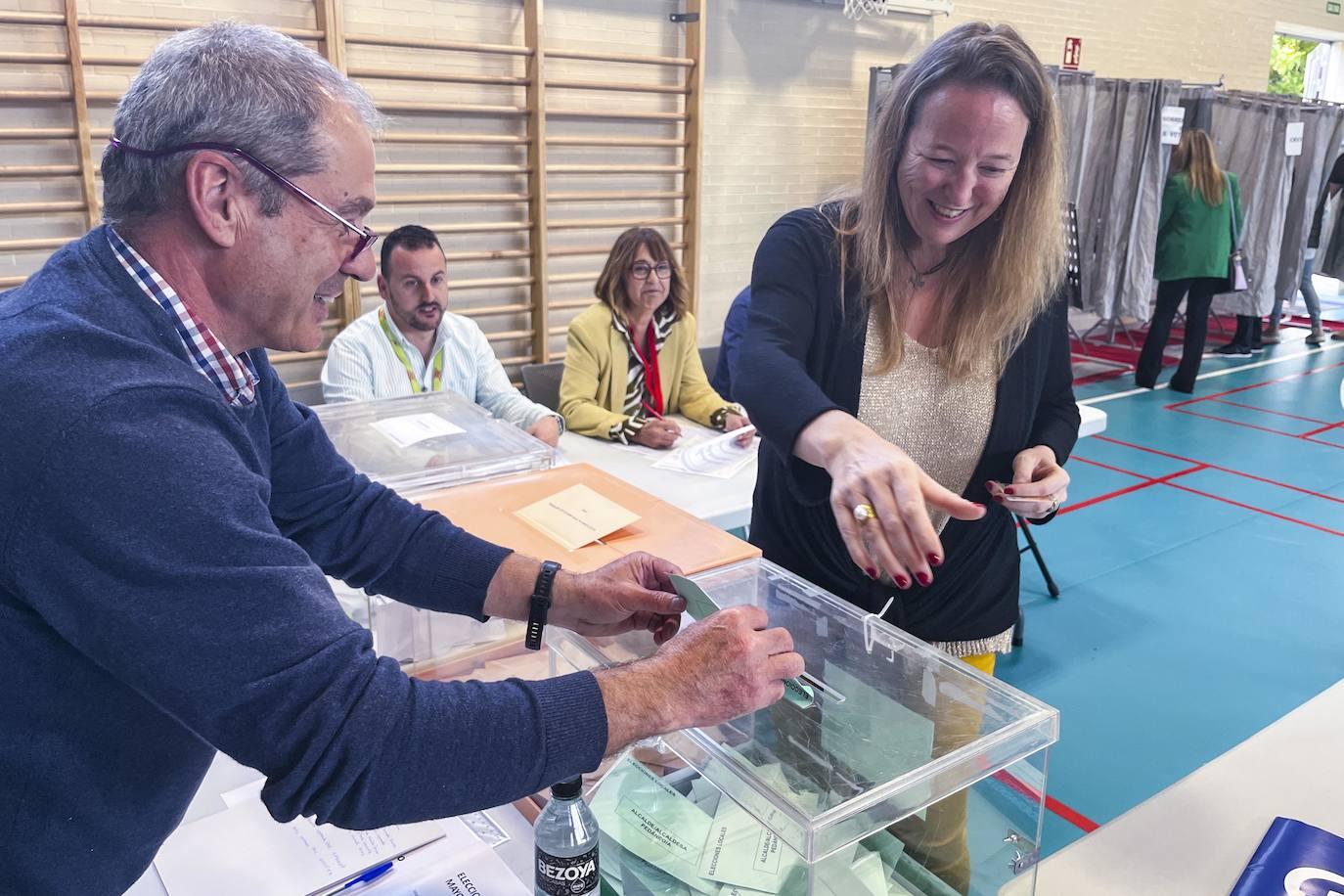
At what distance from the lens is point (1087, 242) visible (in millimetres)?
7031

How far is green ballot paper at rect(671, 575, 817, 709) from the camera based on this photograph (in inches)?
43.5

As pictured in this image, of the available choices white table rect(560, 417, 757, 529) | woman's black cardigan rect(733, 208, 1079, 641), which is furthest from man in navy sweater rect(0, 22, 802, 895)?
white table rect(560, 417, 757, 529)

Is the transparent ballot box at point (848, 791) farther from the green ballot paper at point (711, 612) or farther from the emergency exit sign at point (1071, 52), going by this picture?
the emergency exit sign at point (1071, 52)

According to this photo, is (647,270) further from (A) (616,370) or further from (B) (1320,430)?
(B) (1320,430)

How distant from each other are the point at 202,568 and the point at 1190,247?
723 cm

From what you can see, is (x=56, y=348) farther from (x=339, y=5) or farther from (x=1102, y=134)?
(x=1102, y=134)

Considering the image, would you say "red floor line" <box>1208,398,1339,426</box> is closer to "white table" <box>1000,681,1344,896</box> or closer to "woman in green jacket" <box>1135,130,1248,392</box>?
"woman in green jacket" <box>1135,130,1248,392</box>

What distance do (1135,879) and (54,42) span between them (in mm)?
4503

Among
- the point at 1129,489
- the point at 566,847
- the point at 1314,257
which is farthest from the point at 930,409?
the point at 1314,257

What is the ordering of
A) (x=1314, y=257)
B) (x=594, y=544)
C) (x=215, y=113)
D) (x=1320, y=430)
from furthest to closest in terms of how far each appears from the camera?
(x=1314, y=257), (x=1320, y=430), (x=594, y=544), (x=215, y=113)

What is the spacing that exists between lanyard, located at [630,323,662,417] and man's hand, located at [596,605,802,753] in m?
2.73

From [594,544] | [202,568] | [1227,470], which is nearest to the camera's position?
[202,568]

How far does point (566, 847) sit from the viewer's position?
0.99 m

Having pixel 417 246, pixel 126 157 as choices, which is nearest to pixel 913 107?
pixel 126 157
